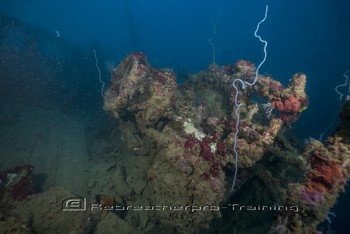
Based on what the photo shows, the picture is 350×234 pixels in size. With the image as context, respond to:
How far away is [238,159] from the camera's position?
20.4 ft

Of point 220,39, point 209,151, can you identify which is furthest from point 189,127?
point 220,39

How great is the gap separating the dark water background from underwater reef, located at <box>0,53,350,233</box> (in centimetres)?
351

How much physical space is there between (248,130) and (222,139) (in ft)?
3.02

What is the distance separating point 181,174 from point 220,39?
270 ft

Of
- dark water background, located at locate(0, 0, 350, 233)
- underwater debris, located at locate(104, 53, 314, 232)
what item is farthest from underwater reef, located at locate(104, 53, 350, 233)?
dark water background, located at locate(0, 0, 350, 233)

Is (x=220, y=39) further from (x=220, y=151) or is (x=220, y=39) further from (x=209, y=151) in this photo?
(x=209, y=151)

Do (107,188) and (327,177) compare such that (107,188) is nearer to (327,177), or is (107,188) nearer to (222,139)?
(222,139)

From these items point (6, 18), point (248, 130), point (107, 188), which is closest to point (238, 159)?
point (248, 130)

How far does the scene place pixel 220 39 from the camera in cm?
8200

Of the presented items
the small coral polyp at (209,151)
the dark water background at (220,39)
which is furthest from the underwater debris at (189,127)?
the dark water background at (220,39)

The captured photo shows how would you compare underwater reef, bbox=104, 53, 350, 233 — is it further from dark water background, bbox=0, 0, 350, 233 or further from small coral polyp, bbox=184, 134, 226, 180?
dark water background, bbox=0, 0, 350, 233

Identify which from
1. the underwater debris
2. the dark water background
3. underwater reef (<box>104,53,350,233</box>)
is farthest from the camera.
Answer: the dark water background

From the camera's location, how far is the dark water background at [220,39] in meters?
21.7

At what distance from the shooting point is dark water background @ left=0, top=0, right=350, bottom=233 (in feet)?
71.0
